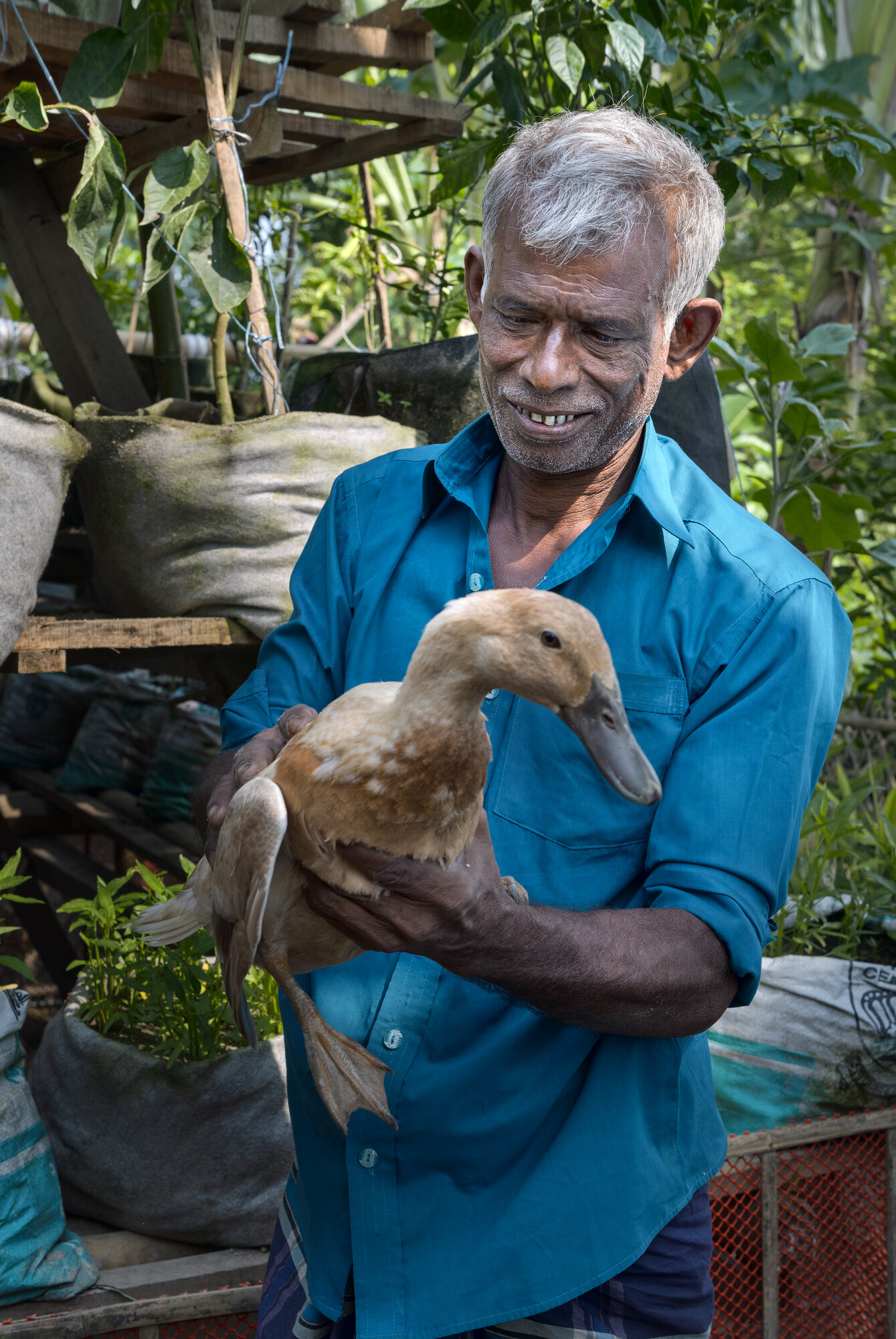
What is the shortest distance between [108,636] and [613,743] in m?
1.66

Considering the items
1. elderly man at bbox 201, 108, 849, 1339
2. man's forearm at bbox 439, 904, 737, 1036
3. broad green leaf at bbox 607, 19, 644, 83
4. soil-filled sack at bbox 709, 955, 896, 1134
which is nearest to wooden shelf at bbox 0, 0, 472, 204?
broad green leaf at bbox 607, 19, 644, 83

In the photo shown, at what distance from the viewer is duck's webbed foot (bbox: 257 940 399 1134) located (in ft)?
4.16

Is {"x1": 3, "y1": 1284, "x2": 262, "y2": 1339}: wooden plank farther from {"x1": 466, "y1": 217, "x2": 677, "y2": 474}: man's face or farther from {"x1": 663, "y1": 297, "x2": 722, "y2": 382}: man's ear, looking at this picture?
{"x1": 663, "y1": 297, "x2": 722, "y2": 382}: man's ear

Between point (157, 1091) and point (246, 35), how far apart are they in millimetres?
2474

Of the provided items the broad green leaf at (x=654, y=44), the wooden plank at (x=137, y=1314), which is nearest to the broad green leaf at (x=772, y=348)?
the broad green leaf at (x=654, y=44)

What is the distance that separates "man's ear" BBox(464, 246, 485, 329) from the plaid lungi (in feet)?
4.19

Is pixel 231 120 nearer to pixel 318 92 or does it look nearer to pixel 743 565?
pixel 318 92

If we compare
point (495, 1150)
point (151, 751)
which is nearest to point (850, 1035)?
point (495, 1150)

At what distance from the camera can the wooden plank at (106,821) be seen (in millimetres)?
3949

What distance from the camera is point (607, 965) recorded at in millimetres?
1176

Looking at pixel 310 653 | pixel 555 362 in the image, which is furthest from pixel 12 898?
pixel 555 362

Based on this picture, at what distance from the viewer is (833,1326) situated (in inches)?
91.6

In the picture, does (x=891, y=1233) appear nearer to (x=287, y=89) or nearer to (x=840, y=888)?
(x=840, y=888)

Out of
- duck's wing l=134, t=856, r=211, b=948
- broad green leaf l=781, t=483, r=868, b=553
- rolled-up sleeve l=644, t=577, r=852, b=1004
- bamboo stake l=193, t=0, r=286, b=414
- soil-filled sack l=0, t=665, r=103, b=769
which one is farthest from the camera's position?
soil-filled sack l=0, t=665, r=103, b=769
